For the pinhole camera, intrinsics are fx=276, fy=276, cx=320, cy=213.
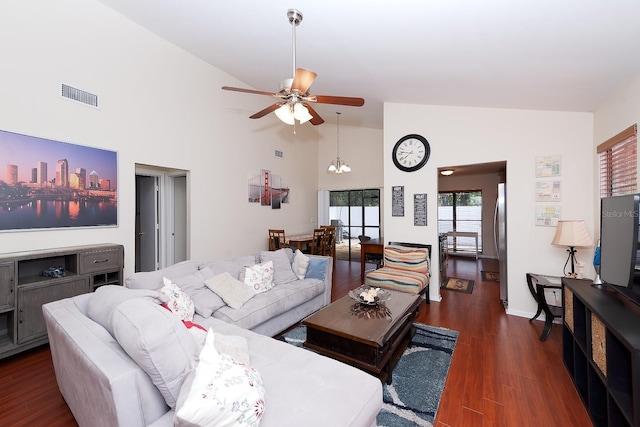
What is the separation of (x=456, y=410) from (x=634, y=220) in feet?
5.33

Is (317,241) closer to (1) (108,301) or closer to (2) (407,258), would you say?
(2) (407,258)

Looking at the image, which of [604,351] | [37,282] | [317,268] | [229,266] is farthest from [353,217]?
[37,282]

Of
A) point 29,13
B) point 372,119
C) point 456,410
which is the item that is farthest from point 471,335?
point 29,13

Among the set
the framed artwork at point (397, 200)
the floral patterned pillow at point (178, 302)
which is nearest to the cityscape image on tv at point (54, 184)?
the floral patterned pillow at point (178, 302)

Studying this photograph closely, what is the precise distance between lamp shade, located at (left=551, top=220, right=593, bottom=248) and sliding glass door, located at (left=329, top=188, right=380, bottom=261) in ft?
14.3

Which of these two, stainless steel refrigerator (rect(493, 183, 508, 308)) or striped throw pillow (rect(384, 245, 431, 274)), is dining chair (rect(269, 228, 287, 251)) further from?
stainless steel refrigerator (rect(493, 183, 508, 308))

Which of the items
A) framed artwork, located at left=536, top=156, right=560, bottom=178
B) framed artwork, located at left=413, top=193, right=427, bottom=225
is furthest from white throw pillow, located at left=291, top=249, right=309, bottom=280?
framed artwork, located at left=536, top=156, right=560, bottom=178

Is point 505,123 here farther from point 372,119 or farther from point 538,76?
point 372,119

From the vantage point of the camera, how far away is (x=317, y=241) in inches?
233

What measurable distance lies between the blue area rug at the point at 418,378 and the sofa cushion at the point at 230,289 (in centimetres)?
63

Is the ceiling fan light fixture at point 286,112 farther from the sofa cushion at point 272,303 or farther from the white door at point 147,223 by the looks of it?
the white door at point 147,223

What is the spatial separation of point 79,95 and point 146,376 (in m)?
3.29

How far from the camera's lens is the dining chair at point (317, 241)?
5734mm

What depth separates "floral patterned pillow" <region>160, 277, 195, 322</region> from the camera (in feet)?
6.84
